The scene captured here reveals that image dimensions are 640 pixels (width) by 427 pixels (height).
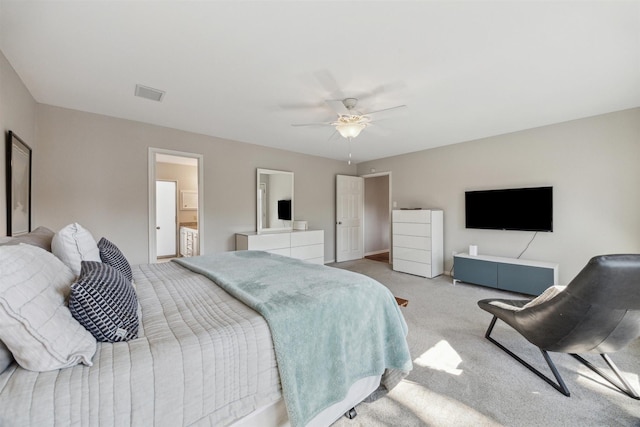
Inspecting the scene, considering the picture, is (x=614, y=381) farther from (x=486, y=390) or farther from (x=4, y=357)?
(x=4, y=357)

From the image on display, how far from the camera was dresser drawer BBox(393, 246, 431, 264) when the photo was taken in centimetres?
452

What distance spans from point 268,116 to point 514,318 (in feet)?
10.6

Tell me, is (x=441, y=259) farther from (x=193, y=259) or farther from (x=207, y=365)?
(x=207, y=365)

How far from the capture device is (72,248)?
1448mm

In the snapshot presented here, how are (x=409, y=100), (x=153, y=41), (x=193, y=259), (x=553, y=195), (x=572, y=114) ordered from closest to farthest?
1. (x=153, y=41)
2. (x=193, y=259)
3. (x=409, y=100)
4. (x=572, y=114)
5. (x=553, y=195)

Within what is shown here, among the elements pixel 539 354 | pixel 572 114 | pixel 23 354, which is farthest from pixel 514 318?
pixel 572 114

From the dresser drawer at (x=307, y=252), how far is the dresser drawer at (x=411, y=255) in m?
1.49

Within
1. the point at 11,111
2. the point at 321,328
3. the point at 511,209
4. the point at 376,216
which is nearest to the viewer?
the point at 321,328

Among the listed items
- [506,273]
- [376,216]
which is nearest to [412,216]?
[506,273]

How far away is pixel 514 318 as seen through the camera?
192cm

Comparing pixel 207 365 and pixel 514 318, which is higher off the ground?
pixel 207 365

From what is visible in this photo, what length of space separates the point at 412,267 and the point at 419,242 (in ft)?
1.66

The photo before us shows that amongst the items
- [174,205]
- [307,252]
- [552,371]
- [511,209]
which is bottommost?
[552,371]

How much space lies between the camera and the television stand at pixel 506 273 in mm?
3346
